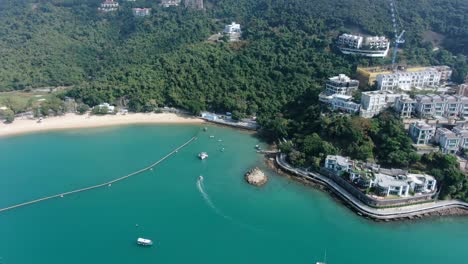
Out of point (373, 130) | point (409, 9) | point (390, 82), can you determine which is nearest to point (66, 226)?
point (373, 130)

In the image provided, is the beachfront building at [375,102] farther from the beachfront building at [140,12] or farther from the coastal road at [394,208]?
the beachfront building at [140,12]

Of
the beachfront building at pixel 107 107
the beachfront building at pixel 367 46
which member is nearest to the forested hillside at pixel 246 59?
the beachfront building at pixel 107 107

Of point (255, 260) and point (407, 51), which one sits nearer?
point (255, 260)

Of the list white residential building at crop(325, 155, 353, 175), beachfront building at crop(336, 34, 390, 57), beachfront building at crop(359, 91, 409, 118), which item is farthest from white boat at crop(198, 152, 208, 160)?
beachfront building at crop(336, 34, 390, 57)

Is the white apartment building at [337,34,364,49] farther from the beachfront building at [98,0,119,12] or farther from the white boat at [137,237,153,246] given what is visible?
the beachfront building at [98,0,119,12]

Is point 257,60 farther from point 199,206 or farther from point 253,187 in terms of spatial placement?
point 199,206

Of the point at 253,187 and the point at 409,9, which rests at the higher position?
the point at 409,9

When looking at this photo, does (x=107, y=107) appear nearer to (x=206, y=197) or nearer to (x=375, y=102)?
(x=206, y=197)
